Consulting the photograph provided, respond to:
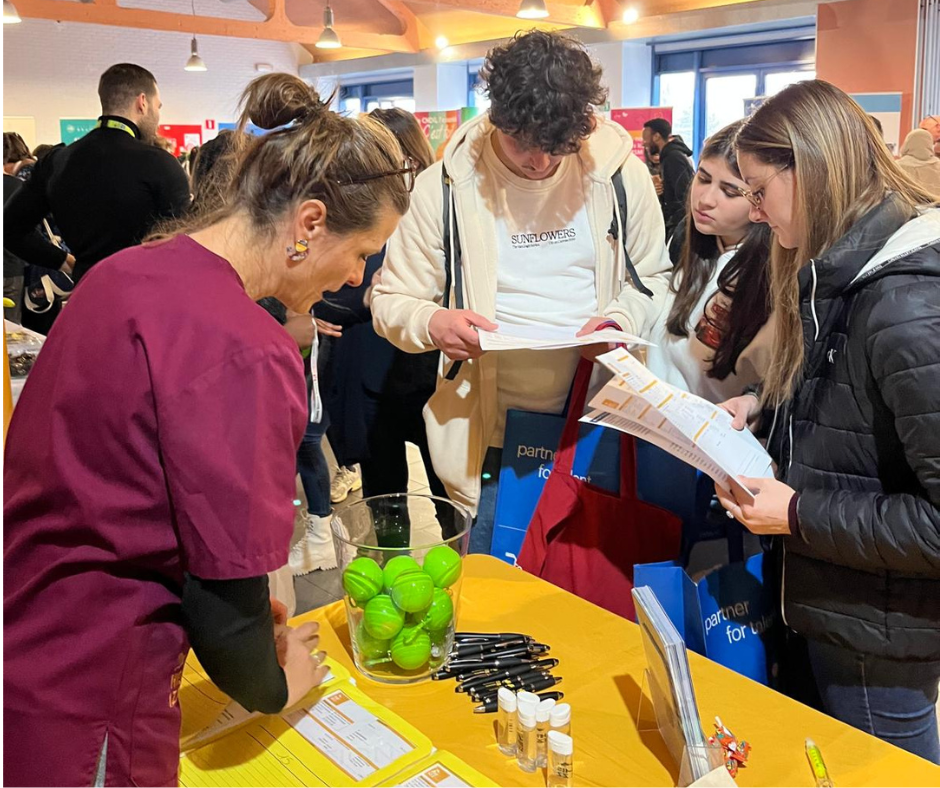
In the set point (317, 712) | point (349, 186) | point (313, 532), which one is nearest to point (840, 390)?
point (349, 186)

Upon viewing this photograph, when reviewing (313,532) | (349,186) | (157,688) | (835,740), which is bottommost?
(313,532)

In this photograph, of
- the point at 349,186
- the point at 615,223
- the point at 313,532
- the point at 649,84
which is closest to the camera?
the point at 349,186

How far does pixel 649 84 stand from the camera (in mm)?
10789

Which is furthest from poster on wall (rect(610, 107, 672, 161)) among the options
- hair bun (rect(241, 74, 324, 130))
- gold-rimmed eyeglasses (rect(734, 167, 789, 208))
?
hair bun (rect(241, 74, 324, 130))

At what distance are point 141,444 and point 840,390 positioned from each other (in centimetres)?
107

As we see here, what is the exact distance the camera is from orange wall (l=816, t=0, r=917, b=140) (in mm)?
7789

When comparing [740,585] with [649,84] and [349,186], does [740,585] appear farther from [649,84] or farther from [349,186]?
[649,84]

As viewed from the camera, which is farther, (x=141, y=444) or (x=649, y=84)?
(x=649, y=84)

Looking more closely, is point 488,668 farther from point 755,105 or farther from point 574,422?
point 755,105

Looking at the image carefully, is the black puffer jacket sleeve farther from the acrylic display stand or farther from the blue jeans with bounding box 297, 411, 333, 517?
the blue jeans with bounding box 297, 411, 333, 517

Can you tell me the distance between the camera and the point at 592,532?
6.24 feet

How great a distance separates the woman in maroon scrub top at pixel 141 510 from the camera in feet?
3.03

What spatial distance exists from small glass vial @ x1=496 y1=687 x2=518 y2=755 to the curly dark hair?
4.12 feet

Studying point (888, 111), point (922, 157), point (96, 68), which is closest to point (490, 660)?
point (922, 157)
